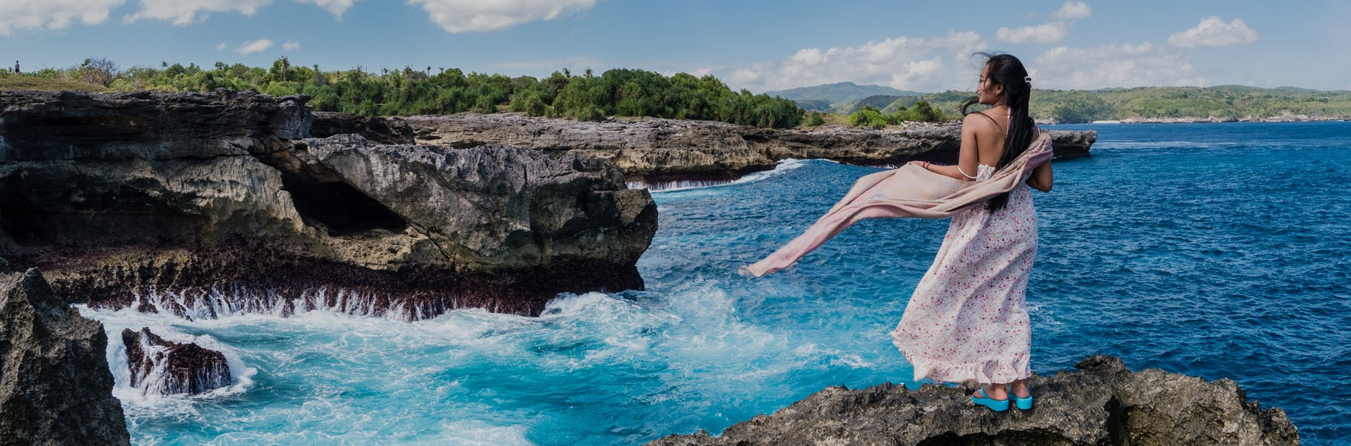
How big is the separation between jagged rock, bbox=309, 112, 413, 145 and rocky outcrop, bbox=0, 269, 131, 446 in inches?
485

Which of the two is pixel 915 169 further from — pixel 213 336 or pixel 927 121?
pixel 927 121

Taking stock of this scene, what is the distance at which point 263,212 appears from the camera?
16.9 metres

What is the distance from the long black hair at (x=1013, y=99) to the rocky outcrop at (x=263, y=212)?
39.6 ft

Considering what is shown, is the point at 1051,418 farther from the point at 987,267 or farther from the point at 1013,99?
the point at 1013,99

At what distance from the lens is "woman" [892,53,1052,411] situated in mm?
5191

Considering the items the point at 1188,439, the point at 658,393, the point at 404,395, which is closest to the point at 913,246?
the point at 658,393

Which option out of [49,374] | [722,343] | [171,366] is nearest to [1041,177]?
[49,374]

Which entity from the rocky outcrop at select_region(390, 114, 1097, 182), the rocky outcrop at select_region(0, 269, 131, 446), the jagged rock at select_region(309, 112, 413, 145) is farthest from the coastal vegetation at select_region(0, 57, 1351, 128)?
the rocky outcrop at select_region(0, 269, 131, 446)

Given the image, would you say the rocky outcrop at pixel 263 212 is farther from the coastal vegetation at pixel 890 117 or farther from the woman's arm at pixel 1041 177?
the coastal vegetation at pixel 890 117

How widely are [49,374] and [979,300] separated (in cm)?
639

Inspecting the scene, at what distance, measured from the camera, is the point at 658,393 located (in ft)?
41.8

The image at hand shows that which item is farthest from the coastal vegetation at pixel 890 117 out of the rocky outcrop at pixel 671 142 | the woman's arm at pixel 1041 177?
the woman's arm at pixel 1041 177

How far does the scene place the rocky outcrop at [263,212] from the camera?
15.9 m

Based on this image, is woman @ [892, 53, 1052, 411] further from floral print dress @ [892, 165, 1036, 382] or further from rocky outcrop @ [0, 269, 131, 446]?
rocky outcrop @ [0, 269, 131, 446]
